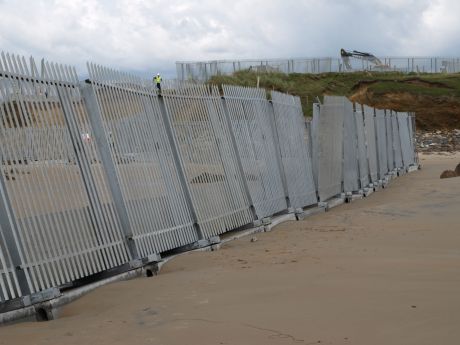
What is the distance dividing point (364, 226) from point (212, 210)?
2576 millimetres

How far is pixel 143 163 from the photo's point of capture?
24.8 ft

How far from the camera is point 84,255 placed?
6.08 meters

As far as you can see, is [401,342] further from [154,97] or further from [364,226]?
[364,226]

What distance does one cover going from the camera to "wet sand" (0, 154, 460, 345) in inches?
174

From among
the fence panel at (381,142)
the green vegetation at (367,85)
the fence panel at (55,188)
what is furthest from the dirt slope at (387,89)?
the fence panel at (55,188)

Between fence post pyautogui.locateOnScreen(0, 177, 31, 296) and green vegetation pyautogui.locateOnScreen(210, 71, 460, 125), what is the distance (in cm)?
4396

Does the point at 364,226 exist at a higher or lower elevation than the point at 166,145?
lower

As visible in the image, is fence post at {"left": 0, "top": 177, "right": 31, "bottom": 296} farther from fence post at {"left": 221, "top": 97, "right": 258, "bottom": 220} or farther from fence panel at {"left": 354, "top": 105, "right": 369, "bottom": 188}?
fence panel at {"left": 354, "top": 105, "right": 369, "bottom": 188}

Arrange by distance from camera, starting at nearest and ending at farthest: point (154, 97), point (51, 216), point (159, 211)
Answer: point (51, 216), point (159, 211), point (154, 97)

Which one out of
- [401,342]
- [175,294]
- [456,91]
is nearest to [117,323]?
[175,294]

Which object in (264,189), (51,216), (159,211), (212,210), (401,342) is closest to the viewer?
(401,342)

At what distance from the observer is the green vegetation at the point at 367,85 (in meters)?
52.1

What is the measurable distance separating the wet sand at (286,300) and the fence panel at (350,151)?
269 inches

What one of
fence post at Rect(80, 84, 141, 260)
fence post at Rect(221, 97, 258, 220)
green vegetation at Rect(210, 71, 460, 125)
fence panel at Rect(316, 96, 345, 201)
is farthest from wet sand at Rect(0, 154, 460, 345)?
green vegetation at Rect(210, 71, 460, 125)
